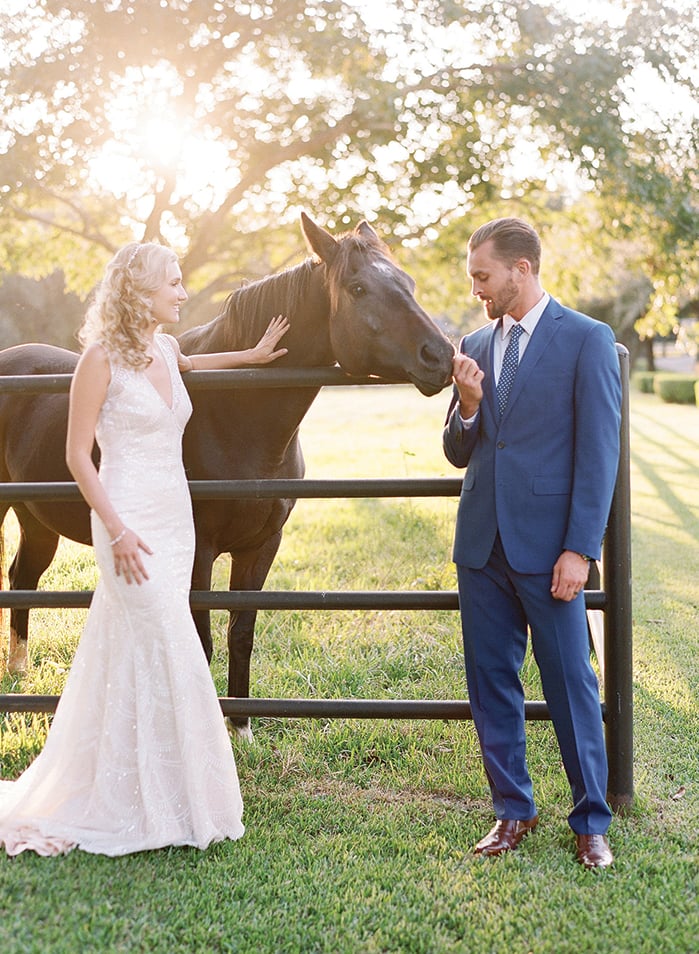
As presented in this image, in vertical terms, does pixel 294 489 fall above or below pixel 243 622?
above

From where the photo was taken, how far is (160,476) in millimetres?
3066

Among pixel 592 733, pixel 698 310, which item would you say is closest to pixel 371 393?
pixel 698 310

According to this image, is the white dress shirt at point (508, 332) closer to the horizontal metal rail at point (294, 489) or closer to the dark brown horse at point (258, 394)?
the dark brown horse at point (258, 394)

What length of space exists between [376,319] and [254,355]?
1.80 ft

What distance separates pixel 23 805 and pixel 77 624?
2.69 m

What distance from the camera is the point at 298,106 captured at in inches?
437

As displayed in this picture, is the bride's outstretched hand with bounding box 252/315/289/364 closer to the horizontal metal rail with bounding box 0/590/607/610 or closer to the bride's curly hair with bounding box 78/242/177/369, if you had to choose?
the bride's curly hair with bounding box 78/242/177/369

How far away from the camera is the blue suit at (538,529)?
2824 mm

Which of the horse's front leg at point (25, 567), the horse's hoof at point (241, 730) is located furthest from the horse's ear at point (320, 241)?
the horse's front leg at point (25, 567)

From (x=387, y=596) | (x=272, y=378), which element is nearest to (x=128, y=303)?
(x=272, y=378)

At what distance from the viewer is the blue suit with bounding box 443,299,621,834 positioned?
2.82 meters

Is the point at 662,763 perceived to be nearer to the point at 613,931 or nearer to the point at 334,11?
the point at 613,931

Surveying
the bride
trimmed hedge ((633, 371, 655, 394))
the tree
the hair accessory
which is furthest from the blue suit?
trimmed hedge ((633, 371, 655, 394))

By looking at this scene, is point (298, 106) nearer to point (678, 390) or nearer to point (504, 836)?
point (504, 836)
